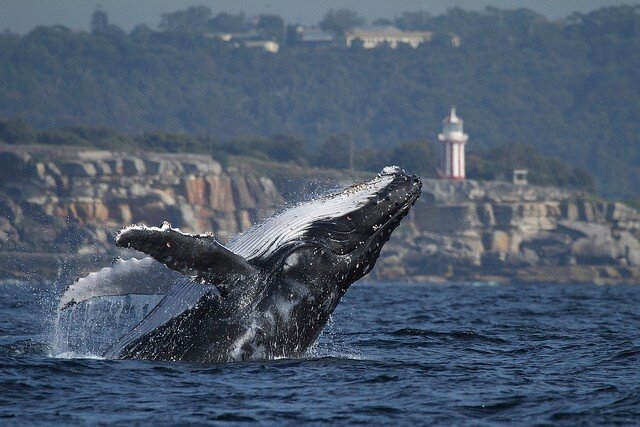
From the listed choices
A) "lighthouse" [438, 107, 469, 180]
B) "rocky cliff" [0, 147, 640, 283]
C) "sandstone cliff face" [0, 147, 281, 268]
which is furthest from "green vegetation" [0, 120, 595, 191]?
"rocky cliff" [0, 147, 640, 283]

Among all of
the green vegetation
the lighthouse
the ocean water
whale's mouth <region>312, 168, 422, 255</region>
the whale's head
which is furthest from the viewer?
the green vegetation

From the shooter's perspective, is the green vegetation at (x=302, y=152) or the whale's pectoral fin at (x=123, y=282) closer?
the whale's pectoral fin at (x=123, y=282)

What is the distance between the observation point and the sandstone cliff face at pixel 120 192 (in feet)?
333

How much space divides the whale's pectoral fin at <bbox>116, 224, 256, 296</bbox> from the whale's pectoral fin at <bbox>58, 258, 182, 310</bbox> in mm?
1017

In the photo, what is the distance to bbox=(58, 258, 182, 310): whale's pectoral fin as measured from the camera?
39.2 feet

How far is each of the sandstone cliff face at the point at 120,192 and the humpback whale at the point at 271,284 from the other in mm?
80164

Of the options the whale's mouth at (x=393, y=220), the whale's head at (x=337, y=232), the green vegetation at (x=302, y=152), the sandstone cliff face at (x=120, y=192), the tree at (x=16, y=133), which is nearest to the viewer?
the whale's head at (x=337, y=232)

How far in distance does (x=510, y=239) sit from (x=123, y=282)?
106231 millimetres

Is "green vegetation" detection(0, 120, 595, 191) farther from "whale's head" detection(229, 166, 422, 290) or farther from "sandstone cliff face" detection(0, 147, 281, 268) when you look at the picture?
"whale's head" detection(229, 166, 422, 290)

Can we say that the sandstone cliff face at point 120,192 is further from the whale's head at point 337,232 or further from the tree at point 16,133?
the whale's head at point 337,232

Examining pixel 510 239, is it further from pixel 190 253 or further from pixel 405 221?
pixel 190 253

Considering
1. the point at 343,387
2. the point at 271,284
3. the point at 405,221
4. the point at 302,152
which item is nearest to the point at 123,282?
the point at 271,284

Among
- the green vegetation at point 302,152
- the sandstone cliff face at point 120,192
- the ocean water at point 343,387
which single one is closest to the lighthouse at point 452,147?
the green vegetation at point 302,152

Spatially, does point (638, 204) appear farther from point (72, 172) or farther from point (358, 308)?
point (358, 308)
